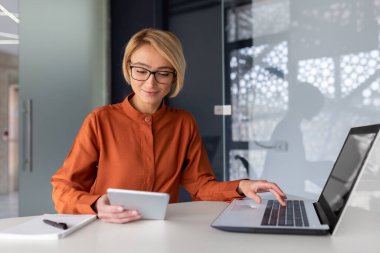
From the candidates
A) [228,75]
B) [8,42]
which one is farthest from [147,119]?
[8,42]

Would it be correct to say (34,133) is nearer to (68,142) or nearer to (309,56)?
(68,142)

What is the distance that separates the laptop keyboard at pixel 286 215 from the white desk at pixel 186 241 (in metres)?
0.06

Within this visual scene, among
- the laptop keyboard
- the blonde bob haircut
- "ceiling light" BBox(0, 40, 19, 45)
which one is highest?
"ceiling light" BBox(0, 40, 19, 45)

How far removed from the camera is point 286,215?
1010mm

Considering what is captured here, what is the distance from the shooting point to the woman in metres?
1.36

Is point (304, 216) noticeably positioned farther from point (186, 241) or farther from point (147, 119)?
point (147, 119)

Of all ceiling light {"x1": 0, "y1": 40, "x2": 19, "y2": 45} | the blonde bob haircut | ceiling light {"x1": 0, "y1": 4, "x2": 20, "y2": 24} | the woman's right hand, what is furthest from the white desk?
ceiling light {"x1": 0, "y1": 40, "x2": 19, "y2": 45}

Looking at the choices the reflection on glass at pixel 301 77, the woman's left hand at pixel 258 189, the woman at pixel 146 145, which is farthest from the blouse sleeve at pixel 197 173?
the reflection on glass at pixel 301 77

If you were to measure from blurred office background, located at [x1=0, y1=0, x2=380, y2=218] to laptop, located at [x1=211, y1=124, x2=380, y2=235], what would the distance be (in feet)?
5.78

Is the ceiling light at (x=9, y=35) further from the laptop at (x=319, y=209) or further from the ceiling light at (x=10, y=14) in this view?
the laptop at (x=319, y=209)

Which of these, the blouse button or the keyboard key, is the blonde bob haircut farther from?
the keyboard key

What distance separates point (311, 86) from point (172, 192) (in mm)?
1773

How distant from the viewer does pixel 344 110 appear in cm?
277

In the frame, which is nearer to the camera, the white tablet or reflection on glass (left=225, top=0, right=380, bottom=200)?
the white tablet
